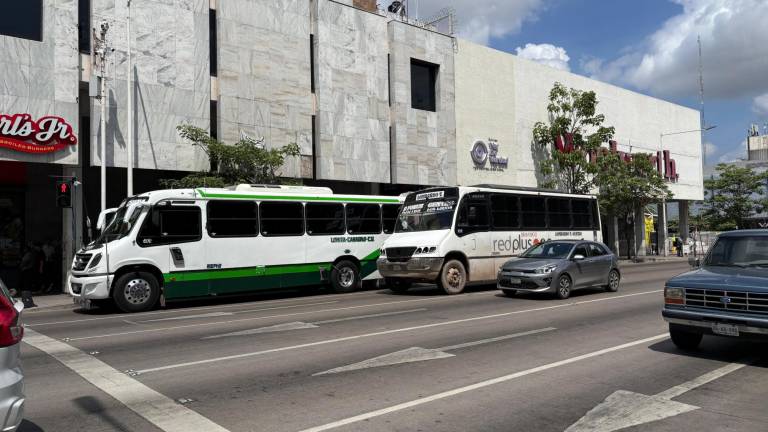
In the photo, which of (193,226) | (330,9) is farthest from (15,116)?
(330,9)

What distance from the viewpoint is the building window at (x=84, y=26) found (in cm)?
2089

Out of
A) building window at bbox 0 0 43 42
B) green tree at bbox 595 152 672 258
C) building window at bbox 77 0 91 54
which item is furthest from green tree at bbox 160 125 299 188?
green tree at bbox 595 152 672 258

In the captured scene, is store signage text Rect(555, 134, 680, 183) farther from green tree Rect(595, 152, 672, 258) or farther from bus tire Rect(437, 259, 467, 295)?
bus tire Rect(437, 259, 467, 295)

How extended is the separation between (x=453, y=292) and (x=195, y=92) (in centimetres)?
1315

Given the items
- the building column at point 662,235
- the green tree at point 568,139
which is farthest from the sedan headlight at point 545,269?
the building column at point 662,235

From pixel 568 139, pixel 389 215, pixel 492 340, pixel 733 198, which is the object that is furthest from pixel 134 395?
pixel 733 198

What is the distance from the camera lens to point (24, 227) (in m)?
25.5

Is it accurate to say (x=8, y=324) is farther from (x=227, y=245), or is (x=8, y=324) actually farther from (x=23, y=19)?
(x=23, y=19)

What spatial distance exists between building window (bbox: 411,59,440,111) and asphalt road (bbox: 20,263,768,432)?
20.9 m

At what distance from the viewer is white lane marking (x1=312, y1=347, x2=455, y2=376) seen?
7328 mm

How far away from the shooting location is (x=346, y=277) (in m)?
19.2

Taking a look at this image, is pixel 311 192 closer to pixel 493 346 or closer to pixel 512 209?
pixel 512 209

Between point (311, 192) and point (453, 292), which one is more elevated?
point (311, 192)

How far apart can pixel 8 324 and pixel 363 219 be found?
1584 cm
